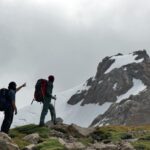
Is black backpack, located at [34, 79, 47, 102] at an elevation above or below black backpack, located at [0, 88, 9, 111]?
above

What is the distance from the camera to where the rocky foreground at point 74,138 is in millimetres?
28156

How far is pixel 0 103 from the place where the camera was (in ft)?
106

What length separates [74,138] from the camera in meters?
34.6

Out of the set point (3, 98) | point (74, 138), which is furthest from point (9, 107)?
point (74, 138)

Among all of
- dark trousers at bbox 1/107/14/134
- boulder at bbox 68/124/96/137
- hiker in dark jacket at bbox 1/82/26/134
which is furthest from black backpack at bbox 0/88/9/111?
boulder at bbox 68/124/96/137

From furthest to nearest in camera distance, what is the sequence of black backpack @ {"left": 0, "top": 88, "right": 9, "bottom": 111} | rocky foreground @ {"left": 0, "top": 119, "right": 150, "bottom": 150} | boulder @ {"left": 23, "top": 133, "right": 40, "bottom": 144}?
black backpack @ {"left": 0, "top": 88, "right": 9, "bottom": 111}
boulder @ {"left": 23, "top": 133, "right": 40, "bottom": 144}
rocky foreground @ {"left": 0, "top": 119, "right": 150, "bottom": 150}

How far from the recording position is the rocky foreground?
28156mm

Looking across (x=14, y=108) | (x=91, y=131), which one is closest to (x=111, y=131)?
(x=91, y=131)

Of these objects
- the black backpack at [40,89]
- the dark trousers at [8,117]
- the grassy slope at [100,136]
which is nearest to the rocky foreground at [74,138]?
the grassy slope at [100,136]

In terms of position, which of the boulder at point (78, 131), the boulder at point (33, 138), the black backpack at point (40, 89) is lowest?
the boulder at point (33, 138)

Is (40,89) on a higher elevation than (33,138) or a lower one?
higher

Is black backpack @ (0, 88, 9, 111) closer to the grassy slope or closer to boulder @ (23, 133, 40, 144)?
the grassy slope

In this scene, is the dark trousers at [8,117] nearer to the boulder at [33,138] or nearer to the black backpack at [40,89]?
the boulder at [33,138]

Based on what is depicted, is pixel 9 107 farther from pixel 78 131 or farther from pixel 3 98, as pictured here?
pixel 78 131
